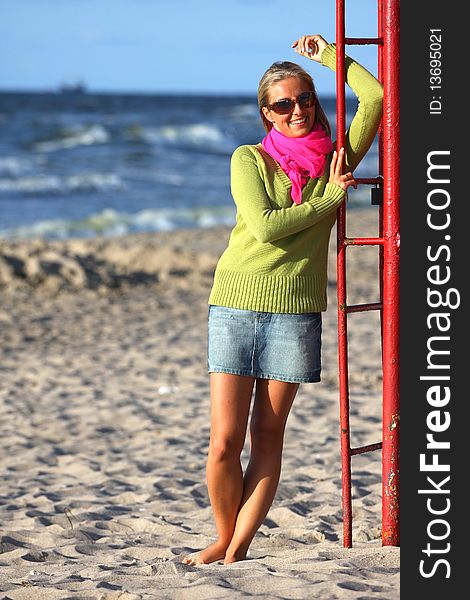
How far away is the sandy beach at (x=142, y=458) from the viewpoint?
332 cm

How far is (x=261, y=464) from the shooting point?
3654 mm

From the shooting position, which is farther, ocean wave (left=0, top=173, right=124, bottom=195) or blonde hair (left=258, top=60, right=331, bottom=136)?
ocean wave (left=0, top=173, right=124, bottom=195)

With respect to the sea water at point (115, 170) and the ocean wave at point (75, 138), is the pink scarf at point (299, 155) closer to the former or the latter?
the sea water at point (115, 170)

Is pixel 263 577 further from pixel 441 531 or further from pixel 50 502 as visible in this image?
pixel 50 502

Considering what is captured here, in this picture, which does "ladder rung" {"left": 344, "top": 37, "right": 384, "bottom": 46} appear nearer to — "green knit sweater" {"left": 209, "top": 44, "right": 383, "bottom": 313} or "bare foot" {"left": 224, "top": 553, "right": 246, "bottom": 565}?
"green knit sweater" {"left": 209, "top": 44, "right": 383, "bottom": 313}

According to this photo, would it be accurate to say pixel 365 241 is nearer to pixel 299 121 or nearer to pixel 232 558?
pixel 299 121

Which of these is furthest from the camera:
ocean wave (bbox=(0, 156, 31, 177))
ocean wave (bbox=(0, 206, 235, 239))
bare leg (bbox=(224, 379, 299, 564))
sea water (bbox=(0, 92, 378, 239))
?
ocean wave (bbox=(0, 156, 31, 177))

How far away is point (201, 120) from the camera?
40.7 meters

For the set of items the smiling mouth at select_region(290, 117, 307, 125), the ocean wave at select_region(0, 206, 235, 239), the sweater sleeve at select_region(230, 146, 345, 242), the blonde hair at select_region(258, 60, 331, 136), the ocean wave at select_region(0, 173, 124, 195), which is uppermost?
the ocean wave at select_region(0, 173, 124, 195)

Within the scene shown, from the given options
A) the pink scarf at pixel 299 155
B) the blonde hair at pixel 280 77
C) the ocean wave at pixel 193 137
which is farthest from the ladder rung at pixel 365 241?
the ocean wave at pixel 193 137

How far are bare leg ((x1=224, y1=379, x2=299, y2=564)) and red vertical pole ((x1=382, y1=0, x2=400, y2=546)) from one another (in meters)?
0.36

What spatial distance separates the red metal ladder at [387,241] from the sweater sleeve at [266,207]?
111mm

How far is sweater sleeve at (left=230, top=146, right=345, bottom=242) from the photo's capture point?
3.30 m

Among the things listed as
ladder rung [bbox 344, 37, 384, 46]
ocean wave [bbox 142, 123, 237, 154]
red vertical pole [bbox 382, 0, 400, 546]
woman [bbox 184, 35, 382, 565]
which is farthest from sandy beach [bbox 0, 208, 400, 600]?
ocean wave [bbox 142, 123, 237, 154]
